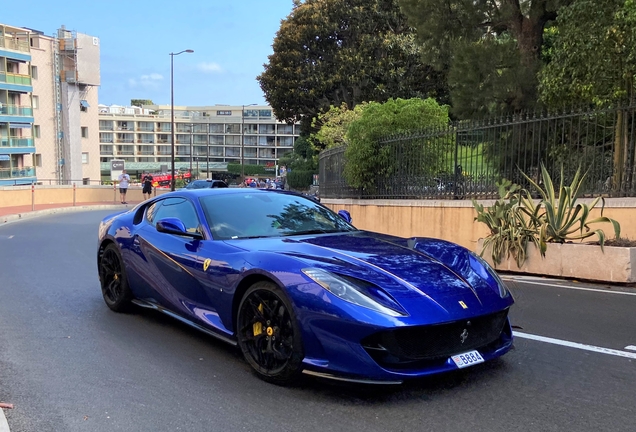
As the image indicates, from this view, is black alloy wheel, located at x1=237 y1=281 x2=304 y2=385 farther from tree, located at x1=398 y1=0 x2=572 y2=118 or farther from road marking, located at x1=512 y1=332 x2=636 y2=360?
tree, located at x1=398 y1=0 x2=572 y2=118

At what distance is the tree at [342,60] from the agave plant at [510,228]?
66.4ft

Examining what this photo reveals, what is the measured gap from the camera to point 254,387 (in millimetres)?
3949

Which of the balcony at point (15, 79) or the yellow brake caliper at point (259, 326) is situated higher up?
the balcony at point (15, 79)

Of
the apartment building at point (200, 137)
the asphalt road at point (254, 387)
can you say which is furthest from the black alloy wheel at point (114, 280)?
the apartment building at point (200, 137)

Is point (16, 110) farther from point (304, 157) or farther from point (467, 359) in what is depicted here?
point (467, 359)

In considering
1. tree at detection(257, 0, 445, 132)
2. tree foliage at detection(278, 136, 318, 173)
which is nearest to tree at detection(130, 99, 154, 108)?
tree foliage at detection(278, 136, 318, 173)

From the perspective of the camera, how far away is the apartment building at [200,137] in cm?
10838

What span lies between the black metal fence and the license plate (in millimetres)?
6367

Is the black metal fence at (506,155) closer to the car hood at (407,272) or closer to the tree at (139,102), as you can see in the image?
the car hood at (407,272)

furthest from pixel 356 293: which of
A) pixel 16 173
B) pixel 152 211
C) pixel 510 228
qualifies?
pixel 16 173

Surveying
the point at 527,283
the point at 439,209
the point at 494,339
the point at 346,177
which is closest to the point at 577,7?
the point at 439,209

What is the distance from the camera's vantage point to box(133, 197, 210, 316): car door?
478 centimetres

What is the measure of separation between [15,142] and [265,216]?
53.4m

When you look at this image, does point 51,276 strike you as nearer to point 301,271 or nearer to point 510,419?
point 301,271
